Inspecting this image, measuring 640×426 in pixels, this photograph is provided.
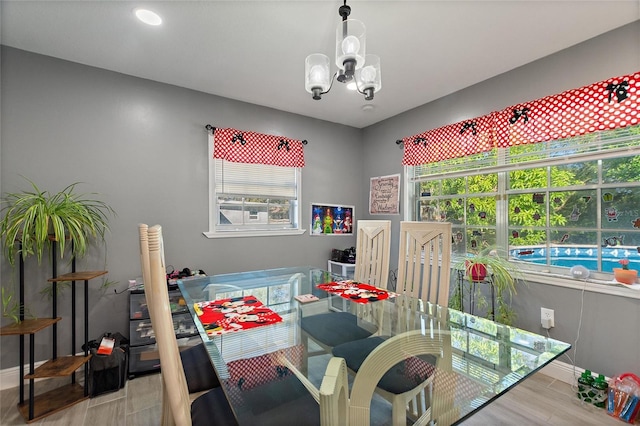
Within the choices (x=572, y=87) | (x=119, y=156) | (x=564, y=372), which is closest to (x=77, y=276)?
(x=119, y=156)

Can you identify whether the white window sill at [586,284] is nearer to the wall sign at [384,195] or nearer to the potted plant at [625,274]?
the potted plant at [625,274]

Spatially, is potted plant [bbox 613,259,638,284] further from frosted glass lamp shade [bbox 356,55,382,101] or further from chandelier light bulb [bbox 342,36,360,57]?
chandelier light bulb [bbox 342,36,360,57]

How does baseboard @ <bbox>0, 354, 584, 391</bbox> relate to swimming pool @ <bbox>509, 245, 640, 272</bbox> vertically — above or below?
below

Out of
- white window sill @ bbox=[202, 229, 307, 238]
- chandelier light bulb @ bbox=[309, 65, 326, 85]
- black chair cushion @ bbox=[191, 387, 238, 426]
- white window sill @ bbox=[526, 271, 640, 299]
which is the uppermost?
chandelier light bulb @ bbox=[309, 65, 326, 85]

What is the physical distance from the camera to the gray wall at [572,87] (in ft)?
6.52

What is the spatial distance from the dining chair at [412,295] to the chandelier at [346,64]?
1.04 m

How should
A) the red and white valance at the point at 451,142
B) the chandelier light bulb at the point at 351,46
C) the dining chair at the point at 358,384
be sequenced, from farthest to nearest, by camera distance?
the red and white valance at the point at 451,142 < the chandelier light bulb at the point at 351,46 < the dining chair at the point at 358,384

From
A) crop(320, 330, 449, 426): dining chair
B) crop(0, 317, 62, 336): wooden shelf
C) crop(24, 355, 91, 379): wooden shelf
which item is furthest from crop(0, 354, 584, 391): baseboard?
crop(320, 330, 449, 426): dining chair

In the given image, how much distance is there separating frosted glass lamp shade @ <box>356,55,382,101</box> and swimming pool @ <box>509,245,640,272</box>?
2137mm

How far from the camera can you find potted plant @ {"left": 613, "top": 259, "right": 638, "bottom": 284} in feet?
6.51

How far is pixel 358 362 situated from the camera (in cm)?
128

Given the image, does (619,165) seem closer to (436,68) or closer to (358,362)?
(436,68)

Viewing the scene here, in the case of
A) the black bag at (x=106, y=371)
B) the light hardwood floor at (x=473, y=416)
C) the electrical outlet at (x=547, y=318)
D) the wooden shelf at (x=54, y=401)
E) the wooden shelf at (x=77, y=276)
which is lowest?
the light hardwood floor at (x=473, y=416)

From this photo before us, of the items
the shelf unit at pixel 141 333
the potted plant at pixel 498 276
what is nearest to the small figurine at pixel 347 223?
the potted plant at pixel 498 276
